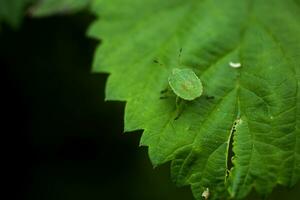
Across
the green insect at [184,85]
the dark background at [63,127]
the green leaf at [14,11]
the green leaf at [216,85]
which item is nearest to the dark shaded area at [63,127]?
the dark background at [63,127]

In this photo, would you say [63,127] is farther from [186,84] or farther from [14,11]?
[186,84]

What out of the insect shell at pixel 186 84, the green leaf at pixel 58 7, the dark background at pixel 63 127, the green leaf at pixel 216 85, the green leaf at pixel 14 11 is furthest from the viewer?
A: the dark background at pixel 63 127

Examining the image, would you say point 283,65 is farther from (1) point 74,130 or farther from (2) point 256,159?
(1) point 74,130

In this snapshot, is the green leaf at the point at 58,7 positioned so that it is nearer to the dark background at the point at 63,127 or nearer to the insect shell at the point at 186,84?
the dark background at the point at 63,127

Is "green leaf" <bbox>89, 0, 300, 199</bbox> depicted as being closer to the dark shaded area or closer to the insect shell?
the insect shell

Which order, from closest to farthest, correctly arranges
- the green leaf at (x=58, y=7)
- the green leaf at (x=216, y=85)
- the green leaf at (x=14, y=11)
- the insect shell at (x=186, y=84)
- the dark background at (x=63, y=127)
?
the green leaf at (x=216, y=85), the insect shell at (x=186, y=84), the green leaf at (x=58, y=7), the green leaf at (x=14, y=11), the dark background at (x=63, y=127)

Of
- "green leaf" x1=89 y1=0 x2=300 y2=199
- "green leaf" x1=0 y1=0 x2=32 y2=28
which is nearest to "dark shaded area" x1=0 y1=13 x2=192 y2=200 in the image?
"green leaf" x1=0 y1=0 x2=32 y2=28
